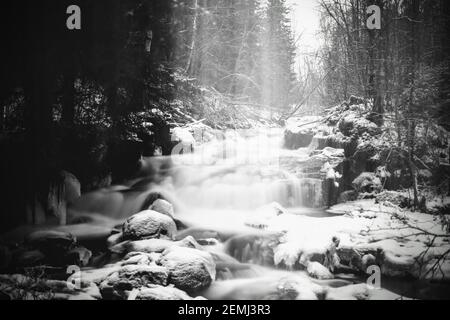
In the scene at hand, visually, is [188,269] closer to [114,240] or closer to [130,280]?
[130,280]

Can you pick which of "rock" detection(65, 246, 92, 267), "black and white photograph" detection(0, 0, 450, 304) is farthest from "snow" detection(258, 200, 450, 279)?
"rock" detection(65, 246, 92, 267)

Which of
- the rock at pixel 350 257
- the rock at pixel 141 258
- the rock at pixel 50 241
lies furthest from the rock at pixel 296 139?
the rock at pixel 50 241

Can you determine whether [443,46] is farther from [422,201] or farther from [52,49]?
[52,49]

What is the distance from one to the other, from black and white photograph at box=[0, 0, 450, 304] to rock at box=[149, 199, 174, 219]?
1.5 inches

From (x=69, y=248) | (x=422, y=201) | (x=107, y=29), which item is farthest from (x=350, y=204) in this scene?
(x=107, y=29)

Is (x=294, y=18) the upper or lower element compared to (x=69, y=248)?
upper

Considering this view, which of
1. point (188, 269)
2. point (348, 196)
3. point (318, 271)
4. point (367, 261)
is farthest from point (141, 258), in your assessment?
point (348, 196)

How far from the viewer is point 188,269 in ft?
14.6

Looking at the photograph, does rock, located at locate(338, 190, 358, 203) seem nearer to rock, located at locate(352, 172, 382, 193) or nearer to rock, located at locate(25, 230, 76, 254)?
rock, located at locate(352, 172, 382, 193)

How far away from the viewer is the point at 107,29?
19.4ft

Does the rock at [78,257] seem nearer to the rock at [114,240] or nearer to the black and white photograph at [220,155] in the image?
the black and white photograph at [220,155]

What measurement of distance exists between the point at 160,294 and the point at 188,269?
25.6 inches

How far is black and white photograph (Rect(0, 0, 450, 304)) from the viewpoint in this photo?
4672 millimetres
